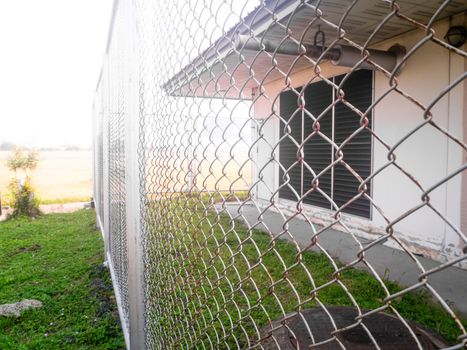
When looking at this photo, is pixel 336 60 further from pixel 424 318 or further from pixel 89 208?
pixel 89 208

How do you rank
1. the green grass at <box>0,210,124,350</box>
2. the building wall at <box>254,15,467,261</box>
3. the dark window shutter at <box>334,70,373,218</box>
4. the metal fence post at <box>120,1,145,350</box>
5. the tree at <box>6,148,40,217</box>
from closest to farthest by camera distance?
the metal fence post at <box>120,1,145,350</box>, the green grass at <box>0,210,124,350</box>, the building wall at <box>254,15,467,261</box>, the dark window shutter at <box>334,70,373,218</box>, the tree at <box>6,148,40,217</box>

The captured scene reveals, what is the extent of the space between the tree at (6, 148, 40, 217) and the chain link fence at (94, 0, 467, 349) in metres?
5.76

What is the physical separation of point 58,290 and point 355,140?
205 inches

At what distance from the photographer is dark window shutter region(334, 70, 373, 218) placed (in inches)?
232

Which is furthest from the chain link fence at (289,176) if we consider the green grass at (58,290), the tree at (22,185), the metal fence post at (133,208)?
the tree at (22,185)

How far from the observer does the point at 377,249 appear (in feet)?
18.1

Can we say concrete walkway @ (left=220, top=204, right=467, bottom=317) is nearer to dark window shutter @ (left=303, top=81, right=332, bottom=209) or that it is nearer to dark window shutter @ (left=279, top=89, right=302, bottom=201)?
dark window shutter @ (left=303, top=81, right=332, bottom=209)

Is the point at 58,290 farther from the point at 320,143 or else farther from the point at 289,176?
the point at 320,143

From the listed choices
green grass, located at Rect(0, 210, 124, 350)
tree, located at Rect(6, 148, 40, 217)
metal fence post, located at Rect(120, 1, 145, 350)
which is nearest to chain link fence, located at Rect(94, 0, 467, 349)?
metal fence post, located at Rect(120, 1, 145, 350)

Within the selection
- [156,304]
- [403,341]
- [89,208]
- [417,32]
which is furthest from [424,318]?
[89,208]

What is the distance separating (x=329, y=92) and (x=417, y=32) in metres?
2.05

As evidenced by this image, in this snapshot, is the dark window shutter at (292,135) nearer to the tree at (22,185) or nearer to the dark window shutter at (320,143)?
the dark window shutter at (320,143)

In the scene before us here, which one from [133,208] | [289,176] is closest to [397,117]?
[289,176]

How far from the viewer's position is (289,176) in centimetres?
269
